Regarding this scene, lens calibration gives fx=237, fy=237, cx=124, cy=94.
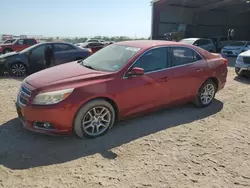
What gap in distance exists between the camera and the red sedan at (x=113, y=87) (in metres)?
3.56

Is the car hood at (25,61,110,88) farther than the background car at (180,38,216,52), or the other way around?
the background car at (180,38,216,52)

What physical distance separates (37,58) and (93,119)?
21.3 ft

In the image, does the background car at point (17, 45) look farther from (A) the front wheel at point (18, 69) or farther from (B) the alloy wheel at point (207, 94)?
(B) the alloy wheel at point (207, 94)

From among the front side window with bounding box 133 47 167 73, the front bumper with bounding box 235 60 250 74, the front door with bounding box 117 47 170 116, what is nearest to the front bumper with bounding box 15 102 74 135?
the front door with bounding box 117 47 170 116

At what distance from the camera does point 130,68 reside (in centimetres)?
413

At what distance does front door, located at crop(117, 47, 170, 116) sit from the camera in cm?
410

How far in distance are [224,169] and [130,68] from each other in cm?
214

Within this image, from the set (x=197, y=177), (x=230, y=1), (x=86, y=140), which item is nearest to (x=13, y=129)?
(x=86, y=140)

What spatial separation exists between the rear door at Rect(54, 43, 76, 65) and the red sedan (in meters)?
5.13

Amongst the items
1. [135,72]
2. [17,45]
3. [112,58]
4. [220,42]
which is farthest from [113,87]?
[220,42]

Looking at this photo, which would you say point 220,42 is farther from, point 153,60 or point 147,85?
point 147,85

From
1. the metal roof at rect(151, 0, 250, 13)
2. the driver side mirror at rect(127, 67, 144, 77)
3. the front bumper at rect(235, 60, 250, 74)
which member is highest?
the metal roof at rect(151, 0, 250, 13)

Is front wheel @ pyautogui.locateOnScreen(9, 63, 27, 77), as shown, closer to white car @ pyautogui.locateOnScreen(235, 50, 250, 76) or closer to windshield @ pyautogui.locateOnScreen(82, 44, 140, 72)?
windshield @ pyautogui.locateOnScreen(82, 44, 140, 72)

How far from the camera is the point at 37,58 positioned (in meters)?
9.34
